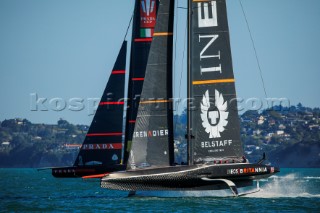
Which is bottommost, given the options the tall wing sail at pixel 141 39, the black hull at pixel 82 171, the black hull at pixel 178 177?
the black hull at pixel 178 177

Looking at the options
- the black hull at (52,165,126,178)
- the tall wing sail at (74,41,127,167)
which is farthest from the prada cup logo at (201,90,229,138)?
the tall wing sail at (74,41,127,167)

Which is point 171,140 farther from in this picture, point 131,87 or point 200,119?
point 131,87

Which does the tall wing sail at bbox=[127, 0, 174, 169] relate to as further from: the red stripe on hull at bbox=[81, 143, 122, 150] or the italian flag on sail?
the red stripe on hull at bbox=[81, 143, 122, 150]

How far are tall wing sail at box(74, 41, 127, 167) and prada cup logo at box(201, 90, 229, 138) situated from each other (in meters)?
21.4

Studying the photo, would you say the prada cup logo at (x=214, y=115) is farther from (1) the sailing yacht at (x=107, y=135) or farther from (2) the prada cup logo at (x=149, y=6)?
(1) the sailing yacht at (x=107, y=135)

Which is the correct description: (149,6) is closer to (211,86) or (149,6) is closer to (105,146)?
(105,146)

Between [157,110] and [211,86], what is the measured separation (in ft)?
8.55

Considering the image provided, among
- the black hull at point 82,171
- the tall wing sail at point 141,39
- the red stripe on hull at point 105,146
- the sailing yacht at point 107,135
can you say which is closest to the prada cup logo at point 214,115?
the tall wing sail at point 141,39

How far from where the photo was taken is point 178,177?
37.1 m

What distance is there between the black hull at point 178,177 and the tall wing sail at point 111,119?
2164 centimetres

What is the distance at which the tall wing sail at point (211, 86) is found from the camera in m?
38.2

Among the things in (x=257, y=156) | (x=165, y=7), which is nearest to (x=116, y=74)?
(x=165, y=7)

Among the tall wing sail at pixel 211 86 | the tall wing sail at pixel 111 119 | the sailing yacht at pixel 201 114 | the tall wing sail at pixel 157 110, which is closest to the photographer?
the sailing yacht at pixel 201 114

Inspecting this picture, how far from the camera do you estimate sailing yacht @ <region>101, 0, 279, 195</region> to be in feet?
124
